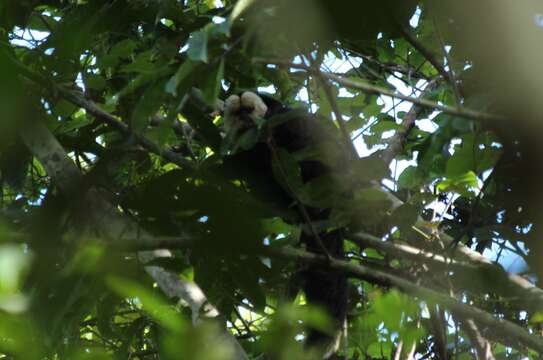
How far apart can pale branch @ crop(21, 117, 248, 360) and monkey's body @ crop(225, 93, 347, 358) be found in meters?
0.32

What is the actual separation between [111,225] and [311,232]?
1.99 ft

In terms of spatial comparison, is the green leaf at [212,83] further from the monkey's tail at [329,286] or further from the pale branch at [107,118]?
the monkey's tail at [329,286]

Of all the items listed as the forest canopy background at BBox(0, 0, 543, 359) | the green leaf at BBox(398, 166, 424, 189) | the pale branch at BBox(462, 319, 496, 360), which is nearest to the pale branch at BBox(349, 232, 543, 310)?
the forest canopy background at BBox(0, 0, 543, 359)

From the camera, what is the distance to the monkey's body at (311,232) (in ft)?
7.49

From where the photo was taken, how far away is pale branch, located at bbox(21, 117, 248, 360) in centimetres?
178

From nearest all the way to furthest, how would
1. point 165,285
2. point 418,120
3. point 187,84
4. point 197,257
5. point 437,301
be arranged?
1. point 437,301
2. point 187,84
3. point 165,285
4. point 197,257
5. point 418,120

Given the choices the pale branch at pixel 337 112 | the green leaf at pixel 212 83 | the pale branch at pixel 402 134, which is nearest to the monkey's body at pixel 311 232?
the pale branch at pixel 337 112

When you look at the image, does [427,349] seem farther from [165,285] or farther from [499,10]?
[499,10]

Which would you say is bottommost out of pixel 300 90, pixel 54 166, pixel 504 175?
pixel 504 175

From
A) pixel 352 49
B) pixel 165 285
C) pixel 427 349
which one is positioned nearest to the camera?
pixel 165 285

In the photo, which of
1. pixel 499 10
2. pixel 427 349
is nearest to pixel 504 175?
pixel 499 10

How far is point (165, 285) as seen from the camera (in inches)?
76.3

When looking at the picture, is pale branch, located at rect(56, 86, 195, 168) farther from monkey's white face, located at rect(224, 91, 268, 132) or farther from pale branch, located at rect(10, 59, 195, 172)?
monkey's white face, located at rect(224, 91, 268, 132)

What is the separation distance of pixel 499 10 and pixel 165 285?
3.56ft
